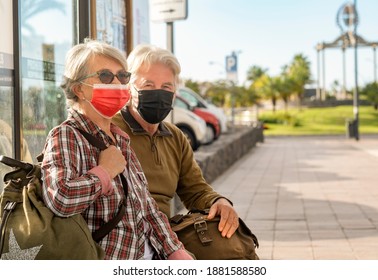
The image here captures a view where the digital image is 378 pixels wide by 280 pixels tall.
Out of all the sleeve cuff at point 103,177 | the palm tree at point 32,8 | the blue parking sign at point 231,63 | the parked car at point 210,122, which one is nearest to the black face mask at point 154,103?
the sleeve cuff at point 103,177

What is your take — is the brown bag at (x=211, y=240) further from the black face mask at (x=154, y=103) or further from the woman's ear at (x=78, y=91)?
the woman's ear at (x=78, y=91)

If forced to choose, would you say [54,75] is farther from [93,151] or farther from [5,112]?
[93,151]

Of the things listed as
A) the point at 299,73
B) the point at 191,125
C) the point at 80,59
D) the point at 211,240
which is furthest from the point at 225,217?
the point at 299,73

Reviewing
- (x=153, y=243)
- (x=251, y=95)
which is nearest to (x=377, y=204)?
(x=153, y=243)

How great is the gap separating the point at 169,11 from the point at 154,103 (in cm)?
357

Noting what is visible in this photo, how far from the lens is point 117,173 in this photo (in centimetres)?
247

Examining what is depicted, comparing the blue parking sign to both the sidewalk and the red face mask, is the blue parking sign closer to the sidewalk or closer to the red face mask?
the sidewalk

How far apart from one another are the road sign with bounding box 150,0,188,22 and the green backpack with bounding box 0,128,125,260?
14.3 ft

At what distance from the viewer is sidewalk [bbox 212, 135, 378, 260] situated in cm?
636

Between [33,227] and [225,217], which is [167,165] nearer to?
[225,217]

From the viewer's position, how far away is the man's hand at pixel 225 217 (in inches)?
122

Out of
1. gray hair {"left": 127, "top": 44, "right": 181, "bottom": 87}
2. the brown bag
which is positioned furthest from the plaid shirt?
gray hair {"left": 127, "top": 44, "right": 181, "bottom": 87}

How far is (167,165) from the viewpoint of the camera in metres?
3.24
